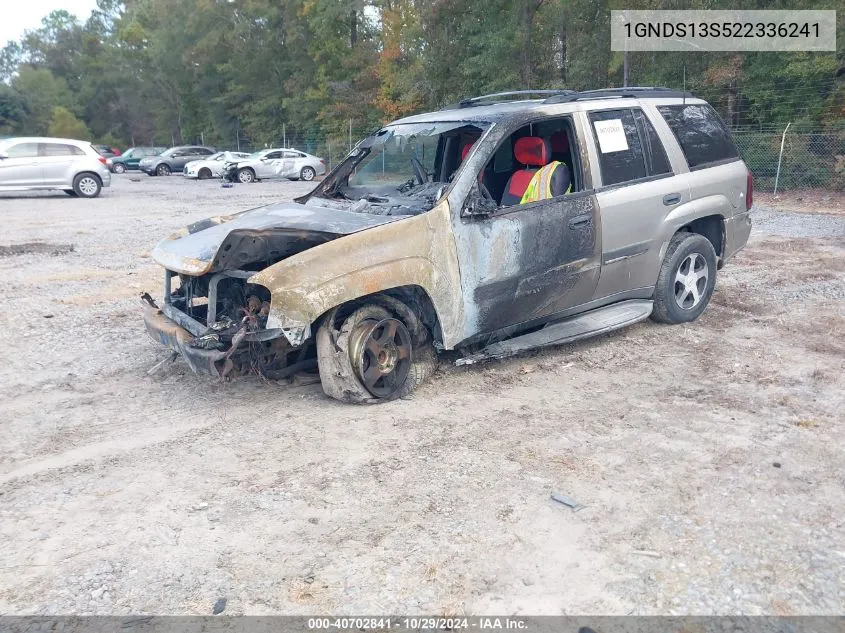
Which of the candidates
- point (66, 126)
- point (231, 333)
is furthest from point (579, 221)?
point (66, 126)

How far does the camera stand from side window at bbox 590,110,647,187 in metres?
5.80

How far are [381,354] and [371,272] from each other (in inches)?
23.3

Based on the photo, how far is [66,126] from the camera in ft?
205

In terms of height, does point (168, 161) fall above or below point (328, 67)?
below

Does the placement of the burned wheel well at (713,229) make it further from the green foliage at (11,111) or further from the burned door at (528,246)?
the green foliage at (11,111)

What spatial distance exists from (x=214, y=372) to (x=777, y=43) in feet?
57.7

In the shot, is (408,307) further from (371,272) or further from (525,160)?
(525,160)

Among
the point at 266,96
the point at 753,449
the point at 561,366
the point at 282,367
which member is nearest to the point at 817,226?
the point at 561,366

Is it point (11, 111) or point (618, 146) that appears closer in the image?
point (618, 146)

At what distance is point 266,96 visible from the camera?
46906 millimetres

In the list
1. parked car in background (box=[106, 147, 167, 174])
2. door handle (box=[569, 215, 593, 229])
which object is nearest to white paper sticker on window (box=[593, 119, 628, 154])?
door handle (box=[569, 215, 593, 229])

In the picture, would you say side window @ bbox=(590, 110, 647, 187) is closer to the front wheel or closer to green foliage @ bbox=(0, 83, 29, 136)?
the front wheel

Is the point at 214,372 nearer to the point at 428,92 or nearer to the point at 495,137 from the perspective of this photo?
the point at 495,137

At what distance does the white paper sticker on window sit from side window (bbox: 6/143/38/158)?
1812 cm
